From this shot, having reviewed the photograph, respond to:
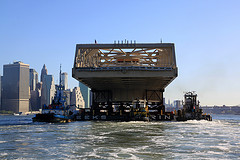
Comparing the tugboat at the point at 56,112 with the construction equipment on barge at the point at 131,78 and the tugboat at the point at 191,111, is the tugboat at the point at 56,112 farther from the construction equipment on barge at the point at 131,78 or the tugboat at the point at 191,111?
the tugboat at the point at 191,111

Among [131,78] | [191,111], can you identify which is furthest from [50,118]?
[191,111]

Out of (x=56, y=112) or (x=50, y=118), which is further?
(x=56, y=112)

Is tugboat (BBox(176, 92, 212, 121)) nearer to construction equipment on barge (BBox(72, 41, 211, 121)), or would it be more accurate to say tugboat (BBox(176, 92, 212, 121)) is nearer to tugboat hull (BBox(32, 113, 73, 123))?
construction equipment on barge (BBox(72, 41, 211, 121))

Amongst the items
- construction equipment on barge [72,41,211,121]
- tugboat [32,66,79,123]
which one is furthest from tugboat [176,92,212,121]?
tugboat [32,66,79,123]

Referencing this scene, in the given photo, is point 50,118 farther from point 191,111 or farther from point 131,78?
point 191,111

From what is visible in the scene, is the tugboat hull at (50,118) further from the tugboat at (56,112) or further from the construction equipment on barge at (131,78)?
the construction equipment on barge at (131,78)

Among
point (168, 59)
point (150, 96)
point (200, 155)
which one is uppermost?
point (168, 59)

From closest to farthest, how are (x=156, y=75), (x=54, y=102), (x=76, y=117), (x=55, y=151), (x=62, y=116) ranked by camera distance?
(x=55, y=151), (x=156, y=75), (x=62, y=116), (x=54, y=102), (x=76, y=117)

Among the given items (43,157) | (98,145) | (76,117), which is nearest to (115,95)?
(76,117)

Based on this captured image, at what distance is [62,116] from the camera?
85.8m

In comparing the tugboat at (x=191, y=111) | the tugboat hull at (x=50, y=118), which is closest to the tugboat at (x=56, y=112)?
the tugboat hull at (x=50, y=118)

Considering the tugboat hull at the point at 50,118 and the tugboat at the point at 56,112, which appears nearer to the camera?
the tugboat hull at the point at 50,118

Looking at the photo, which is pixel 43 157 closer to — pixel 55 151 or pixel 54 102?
pixel 55 151

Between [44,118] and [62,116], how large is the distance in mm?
4917
